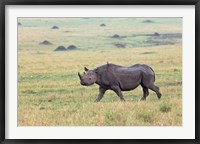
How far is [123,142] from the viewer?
13788 cm

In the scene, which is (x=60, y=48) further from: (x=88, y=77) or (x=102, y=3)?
(x=102, y=3)

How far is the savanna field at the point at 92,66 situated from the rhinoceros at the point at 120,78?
0.19 ft

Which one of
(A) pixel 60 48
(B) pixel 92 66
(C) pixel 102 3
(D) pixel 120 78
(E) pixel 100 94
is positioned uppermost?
(C) pixel 102 3

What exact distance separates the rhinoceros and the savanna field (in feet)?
0.19

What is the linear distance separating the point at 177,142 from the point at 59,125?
1.62m

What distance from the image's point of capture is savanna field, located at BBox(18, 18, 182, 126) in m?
138

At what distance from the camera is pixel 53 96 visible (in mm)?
138125

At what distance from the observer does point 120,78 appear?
13875 centimetres

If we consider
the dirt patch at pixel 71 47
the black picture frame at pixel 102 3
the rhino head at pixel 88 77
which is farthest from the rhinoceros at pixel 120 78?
the black picture frame at pixel 102 3

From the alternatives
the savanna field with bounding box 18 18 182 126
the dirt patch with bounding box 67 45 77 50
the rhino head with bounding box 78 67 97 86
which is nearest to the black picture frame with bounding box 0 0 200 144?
the savanna field with bounding box 18 18 182 126

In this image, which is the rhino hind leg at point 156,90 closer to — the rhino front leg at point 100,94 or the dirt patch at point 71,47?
the rhino front leg at point 100,94

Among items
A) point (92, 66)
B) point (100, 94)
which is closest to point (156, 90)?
point (100, 94)

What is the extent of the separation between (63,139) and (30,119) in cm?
54

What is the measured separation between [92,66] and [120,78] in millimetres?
560
